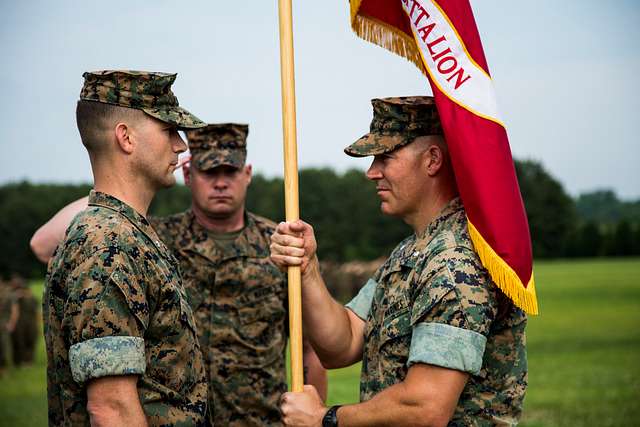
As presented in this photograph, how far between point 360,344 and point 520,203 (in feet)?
3.86

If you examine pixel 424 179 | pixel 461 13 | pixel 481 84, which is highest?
pixel 461 13

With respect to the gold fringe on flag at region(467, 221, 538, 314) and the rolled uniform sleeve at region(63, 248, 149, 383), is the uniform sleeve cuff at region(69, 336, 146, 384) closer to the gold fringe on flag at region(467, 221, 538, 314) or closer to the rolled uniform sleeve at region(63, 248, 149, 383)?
the rolled uniform sleeve at region(63, 248, 149, 383)

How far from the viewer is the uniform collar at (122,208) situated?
3512 mm

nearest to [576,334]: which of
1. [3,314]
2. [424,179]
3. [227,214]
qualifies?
[3,314]

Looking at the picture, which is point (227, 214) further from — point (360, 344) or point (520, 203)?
point (520, 203)

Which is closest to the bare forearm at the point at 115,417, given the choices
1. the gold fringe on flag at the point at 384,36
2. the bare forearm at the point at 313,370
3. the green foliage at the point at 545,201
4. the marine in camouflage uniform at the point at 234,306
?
the gold fringe on flag at the point at 384,36

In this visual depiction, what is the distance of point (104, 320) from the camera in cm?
317

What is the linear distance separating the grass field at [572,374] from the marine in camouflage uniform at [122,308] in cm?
865

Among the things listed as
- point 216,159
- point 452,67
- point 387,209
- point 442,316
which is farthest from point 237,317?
point 452,67

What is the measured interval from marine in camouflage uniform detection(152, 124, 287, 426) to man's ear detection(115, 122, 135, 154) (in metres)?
2.36

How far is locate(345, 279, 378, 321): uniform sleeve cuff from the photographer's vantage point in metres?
4.55

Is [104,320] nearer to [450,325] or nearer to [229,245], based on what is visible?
[450,325]

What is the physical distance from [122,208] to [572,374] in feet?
48.7

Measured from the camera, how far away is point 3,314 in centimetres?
1609
